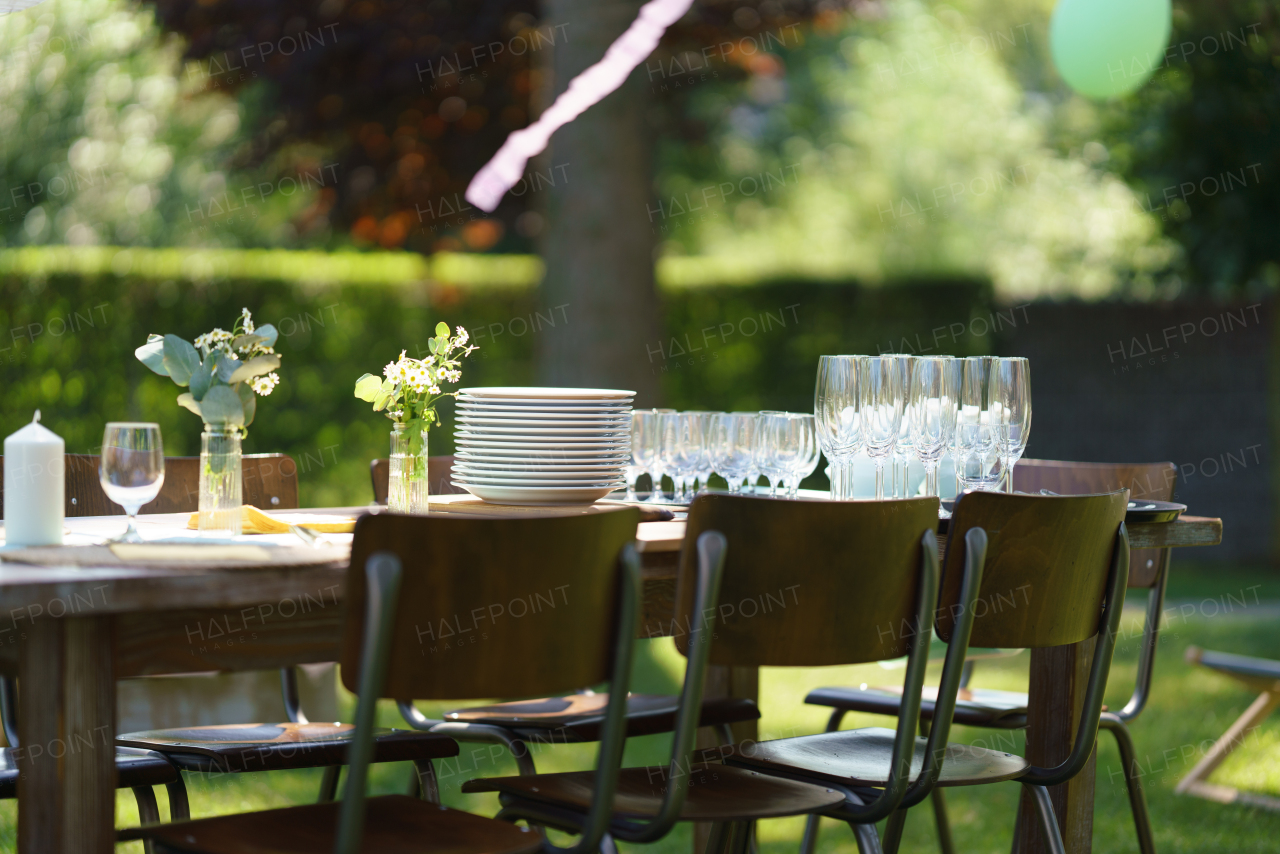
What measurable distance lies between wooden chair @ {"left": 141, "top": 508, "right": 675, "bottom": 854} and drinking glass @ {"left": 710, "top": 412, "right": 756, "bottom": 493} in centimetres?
80

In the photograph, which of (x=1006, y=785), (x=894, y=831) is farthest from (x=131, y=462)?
(x=1006, y=785)

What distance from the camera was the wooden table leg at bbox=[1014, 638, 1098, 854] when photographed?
246 cm

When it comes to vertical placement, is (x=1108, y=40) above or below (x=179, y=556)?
above

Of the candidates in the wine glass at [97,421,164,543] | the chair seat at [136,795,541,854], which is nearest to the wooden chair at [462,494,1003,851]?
the chair seat at [136,795,541,854]

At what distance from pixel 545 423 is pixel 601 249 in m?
3.36

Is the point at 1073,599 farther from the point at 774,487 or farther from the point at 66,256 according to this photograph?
the point at 66,256

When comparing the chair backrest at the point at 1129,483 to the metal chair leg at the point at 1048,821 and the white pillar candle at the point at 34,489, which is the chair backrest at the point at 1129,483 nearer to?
the metal chair leg at the point at 1048,821

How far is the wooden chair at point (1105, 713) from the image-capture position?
9.40 feet

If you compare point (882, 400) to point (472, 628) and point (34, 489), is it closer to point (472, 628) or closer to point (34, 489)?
point (472, 628)

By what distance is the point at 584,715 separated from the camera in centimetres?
275

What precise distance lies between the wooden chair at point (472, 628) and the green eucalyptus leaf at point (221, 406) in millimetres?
577

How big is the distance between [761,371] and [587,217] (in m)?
3.16

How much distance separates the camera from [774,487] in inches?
106

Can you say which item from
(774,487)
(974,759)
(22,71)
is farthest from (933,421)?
(22,71)
